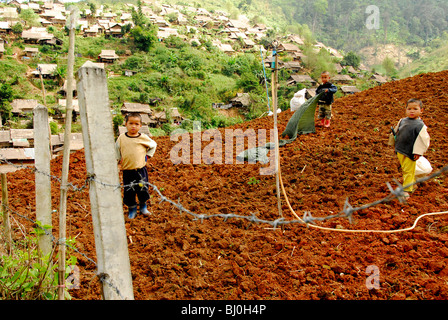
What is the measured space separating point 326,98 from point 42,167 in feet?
16.7

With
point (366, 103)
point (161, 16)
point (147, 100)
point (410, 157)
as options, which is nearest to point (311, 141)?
point (410, 157)

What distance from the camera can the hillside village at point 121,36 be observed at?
68.9 feet

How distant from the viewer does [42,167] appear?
98.2 inches

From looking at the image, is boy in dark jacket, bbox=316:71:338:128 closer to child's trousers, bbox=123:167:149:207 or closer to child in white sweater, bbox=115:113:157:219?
child in white sweater, bbox=115:113:157:219

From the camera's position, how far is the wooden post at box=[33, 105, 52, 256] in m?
2.43

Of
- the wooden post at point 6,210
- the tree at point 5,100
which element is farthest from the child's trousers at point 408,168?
the tree at point 5,100

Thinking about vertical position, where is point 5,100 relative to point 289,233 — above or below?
below

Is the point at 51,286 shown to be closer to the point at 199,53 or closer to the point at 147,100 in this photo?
the point at 147,100

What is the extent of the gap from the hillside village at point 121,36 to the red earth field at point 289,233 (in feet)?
56.5

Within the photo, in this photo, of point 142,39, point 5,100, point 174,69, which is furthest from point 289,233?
point 142,39

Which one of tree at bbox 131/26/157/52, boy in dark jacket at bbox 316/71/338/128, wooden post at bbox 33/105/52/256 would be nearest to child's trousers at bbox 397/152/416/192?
boy in dark jacket at bbox 316/71/338/128

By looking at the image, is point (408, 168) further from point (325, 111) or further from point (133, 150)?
point (133, 150)
